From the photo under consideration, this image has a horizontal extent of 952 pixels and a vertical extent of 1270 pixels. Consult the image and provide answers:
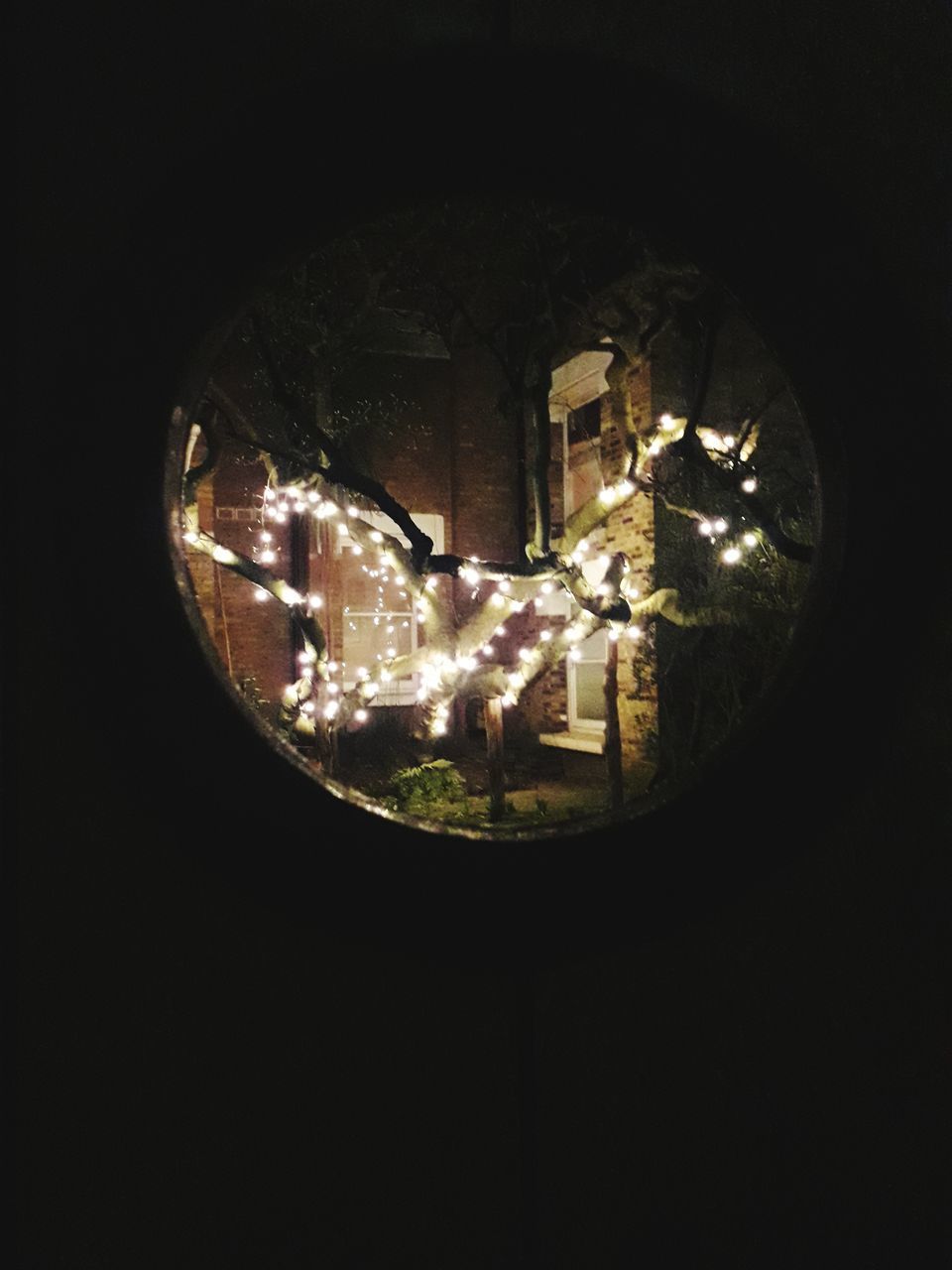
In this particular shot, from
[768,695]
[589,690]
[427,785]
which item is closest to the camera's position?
[768,695]

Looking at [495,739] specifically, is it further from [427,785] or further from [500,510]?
[500,510]

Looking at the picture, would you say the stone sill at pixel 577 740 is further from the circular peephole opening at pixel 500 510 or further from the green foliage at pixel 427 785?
the green foliage at pixel 427 785

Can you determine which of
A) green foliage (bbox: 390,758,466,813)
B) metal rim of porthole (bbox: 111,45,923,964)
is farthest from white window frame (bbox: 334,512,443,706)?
metal rim of porthole (bbox: 111,45,923,964)

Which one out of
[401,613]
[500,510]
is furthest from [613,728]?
[500,510]

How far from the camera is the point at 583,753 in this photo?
9078 mm

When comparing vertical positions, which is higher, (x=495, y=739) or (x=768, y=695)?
(x=768, y=695)

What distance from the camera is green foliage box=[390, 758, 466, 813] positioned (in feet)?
22.8

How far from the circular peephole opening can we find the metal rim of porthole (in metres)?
2.37

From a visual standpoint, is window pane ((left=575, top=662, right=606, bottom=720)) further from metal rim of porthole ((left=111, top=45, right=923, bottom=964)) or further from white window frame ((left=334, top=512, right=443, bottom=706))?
metal rim of porthole ((left=111, top=45, right=923, bottom=964))

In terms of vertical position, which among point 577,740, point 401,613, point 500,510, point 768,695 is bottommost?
point 577,740

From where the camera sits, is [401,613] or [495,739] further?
[401,613]

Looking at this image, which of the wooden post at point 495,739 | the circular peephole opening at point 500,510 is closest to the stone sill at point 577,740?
the circular peephole opening at point 500,510

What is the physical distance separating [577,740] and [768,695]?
26.4 ft

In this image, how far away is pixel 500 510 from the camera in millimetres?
9734
